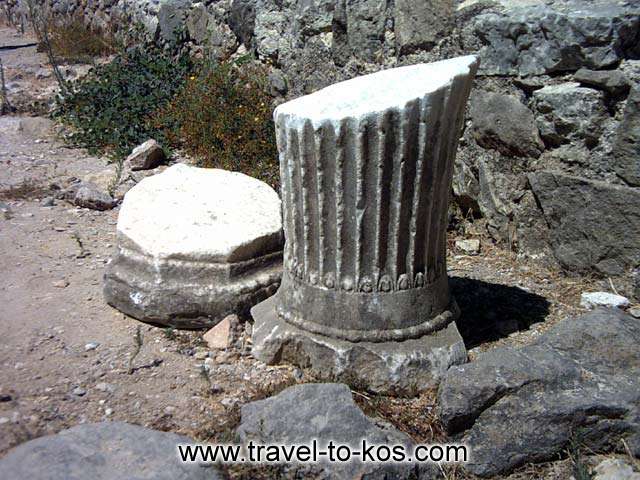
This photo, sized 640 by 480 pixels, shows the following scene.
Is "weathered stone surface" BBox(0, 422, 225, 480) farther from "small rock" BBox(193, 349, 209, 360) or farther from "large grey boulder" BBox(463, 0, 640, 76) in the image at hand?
"large grey boulder" BBox(463, 0, 640, 76)

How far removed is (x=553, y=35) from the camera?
3.58m

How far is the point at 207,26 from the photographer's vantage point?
7168 millimetres

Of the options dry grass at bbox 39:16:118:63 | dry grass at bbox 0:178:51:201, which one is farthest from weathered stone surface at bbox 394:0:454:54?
dry grass at bbox 39:16:118:63

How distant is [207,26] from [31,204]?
2929 millimetres

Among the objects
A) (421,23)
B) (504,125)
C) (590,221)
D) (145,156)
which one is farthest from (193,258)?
(145,156)

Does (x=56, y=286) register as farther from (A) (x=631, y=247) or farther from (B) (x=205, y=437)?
(A) (x=631, y=247)

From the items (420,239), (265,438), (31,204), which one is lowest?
(31,204)

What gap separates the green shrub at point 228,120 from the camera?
5613 mm

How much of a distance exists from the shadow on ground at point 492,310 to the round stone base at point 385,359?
31 cm

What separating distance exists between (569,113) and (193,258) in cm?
198

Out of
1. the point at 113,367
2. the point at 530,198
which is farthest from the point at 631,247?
the point at 113,367

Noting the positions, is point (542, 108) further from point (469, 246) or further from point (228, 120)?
point (228, 120)

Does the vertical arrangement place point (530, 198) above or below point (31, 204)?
above

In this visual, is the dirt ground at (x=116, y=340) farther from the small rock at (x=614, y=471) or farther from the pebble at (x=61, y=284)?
the small rock at (x=614, y=471)
